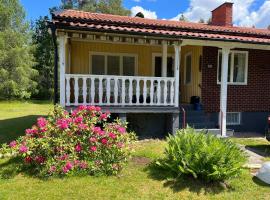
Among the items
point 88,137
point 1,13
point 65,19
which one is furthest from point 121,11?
point 88,137

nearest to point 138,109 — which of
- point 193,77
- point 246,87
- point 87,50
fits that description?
point 193,77

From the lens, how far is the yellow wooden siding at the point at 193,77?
38.9ft

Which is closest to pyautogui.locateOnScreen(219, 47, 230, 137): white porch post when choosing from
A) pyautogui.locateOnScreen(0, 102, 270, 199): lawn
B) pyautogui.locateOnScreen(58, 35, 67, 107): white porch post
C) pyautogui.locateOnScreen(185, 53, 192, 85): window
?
pyautogui.locateOnScreen(185, 53, 192, 85): window

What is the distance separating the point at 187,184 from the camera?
565 cm

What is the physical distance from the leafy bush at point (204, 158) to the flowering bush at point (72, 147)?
110cm

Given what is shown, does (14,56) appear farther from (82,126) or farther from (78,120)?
(82,126)

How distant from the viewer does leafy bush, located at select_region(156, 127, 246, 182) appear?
5.54m

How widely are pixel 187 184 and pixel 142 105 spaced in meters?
4.02

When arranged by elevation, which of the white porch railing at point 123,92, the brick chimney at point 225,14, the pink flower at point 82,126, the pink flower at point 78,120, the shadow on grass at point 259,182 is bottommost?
the shadow on grass at point 259,182

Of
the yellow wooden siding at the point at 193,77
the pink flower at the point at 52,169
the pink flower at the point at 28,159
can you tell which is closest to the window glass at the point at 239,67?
the yellow wooden siding at the point at 193,77

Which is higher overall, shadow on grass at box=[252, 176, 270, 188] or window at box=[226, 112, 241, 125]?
window at box=[226, 112, 241, 125]

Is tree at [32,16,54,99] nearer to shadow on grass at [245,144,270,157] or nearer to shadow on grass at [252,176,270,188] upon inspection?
shadow on grass at [245,144,270,157]

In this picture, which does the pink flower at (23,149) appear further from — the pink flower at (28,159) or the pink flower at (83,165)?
the pink flower at (83,165)

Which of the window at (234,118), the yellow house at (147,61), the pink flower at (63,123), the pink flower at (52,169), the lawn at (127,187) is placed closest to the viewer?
the lawn at (127,187)
